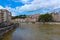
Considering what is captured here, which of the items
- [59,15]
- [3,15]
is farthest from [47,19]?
[3,15]

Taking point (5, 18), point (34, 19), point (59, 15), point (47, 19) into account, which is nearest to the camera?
point (5, 18)

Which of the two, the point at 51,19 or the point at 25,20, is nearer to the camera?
the point at 51,19

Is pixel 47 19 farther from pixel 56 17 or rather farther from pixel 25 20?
pixel 25 20

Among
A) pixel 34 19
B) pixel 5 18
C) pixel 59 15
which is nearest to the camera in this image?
pixel 5 18

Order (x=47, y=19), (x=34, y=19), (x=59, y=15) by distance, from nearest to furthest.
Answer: (x=47, y=19) → (x=59, y=15) → (x=34, y=19)

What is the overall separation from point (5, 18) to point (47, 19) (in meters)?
48.3

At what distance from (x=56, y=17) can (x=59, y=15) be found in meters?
3.17

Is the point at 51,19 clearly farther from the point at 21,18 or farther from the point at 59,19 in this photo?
the point at 21,18

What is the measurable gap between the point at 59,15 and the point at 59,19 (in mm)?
4970

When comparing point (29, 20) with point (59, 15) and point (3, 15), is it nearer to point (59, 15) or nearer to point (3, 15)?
point (59, 15)

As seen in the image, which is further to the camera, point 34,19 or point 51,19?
point 34,19

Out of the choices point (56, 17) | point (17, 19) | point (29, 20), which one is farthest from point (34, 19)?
point (56, 17)

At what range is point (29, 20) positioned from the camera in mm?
165625

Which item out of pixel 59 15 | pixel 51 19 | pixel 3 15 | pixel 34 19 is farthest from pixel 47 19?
pixel 3 15
